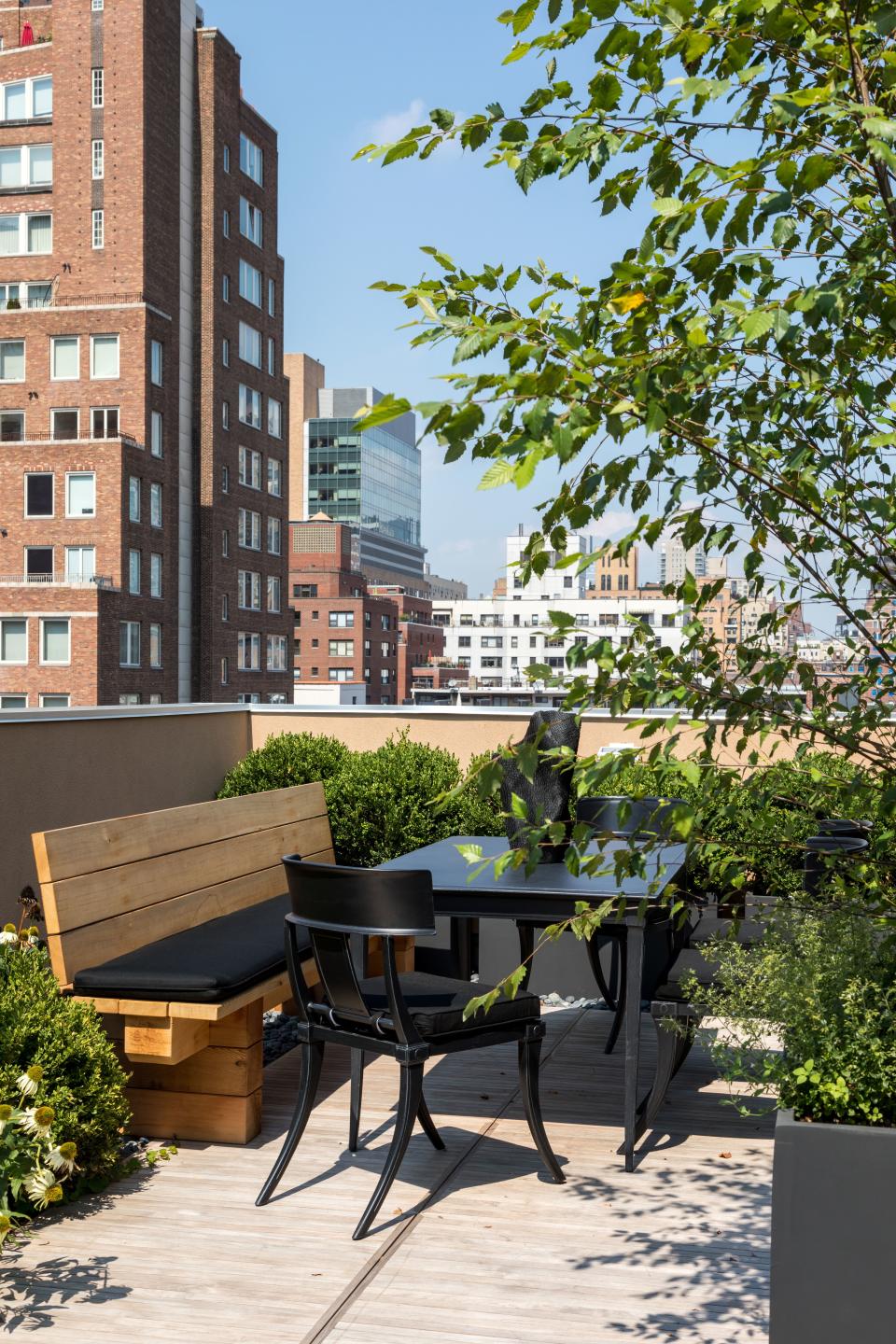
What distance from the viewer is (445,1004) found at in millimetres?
3840

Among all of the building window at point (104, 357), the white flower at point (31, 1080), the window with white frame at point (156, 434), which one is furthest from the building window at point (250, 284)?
the white flower at point (31, 1080)

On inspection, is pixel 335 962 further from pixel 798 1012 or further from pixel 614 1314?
pixel 798 1012

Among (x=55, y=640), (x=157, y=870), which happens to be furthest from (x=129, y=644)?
(x=157, y=870)

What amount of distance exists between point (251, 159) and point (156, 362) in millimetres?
13393

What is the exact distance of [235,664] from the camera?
49.4 metres

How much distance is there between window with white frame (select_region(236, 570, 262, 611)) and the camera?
50.3 meters

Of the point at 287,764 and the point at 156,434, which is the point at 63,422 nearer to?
the point at 156,434

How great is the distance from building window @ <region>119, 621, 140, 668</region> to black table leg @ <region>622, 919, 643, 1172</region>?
3850 centimetres

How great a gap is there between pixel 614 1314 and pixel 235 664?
155 feet

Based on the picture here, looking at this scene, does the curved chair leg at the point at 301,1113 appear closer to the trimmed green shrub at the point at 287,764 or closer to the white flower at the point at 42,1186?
the white flower at the point at 42,1186

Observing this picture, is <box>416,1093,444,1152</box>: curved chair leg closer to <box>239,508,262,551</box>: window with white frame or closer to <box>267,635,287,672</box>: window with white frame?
<box>239,508,262,551</box>: window with white frame

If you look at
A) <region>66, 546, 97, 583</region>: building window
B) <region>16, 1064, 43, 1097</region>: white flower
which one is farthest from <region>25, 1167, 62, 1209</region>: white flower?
<region>66, 546, 97, 583</region>: building window

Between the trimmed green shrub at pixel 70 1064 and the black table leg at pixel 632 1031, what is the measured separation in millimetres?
1469

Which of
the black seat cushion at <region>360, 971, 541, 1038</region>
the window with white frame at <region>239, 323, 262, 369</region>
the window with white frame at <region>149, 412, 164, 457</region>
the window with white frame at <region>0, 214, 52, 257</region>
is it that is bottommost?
the black seat cushion at <region>360, 971, 541, 1038</region>
